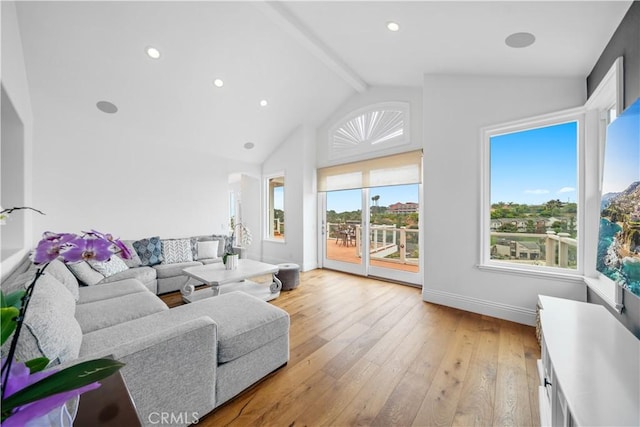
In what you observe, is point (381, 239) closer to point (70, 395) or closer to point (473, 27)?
point (473, 27)

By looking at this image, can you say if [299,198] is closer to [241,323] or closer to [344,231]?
[344,231]

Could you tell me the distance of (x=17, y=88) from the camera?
2428 millimetres

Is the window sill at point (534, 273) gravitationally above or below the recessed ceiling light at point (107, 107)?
below

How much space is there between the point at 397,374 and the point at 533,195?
7.96 feet

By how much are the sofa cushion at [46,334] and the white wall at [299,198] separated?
152 inches

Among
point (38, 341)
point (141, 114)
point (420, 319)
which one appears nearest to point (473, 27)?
point (420, 319)

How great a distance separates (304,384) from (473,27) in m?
3.17

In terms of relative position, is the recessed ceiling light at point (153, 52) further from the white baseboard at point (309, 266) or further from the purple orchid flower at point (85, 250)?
the white baseboard at point (309, 266)

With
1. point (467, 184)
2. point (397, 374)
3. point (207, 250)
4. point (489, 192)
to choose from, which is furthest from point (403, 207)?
point (207, 250)

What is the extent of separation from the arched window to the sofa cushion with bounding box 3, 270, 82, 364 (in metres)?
4.17

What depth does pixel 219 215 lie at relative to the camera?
5.20 meters

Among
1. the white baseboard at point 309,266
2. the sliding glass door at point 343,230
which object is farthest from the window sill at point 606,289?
the white baseboard at point 309,266

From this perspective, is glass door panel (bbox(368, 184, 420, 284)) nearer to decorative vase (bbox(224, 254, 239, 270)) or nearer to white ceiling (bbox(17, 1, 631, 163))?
white ceiling (bbox(17, 1, 631, 163))

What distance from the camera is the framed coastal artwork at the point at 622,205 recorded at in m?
1.28
